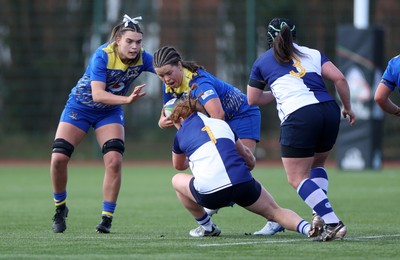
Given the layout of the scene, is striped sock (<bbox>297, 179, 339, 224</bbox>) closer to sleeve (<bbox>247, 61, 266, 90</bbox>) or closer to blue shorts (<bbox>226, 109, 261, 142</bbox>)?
sleeve (<bbox>247, 61, 266, 90</bbox>)

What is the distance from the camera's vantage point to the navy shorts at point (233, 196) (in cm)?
702

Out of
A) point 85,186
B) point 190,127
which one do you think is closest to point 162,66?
point 190,127

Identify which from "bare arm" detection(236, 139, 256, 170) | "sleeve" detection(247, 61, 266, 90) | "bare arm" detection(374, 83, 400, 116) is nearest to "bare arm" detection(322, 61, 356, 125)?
"sleeve" detection(247, 61, 266, 90)

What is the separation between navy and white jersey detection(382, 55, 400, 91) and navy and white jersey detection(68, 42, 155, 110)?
203 centimetres

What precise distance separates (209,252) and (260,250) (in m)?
0.37

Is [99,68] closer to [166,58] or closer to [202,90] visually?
[166,58]

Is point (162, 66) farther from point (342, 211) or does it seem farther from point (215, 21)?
point (215, 21)

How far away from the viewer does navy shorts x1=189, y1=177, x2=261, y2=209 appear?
23.0 ft

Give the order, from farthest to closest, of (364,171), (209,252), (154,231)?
(364,171)
(154,231)
(209,252)

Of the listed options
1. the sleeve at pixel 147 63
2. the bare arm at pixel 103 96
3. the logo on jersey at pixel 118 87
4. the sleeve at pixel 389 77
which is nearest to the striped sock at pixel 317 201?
the sleeve at pixel 389 77

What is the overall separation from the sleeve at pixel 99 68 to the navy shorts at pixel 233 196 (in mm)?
1509

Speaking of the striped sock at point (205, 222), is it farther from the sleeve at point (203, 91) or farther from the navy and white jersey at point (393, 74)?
the navy and white jersey at point (393, 74)

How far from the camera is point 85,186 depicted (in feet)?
49.2

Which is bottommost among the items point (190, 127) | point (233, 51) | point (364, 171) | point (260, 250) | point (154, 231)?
point (364, 171)
